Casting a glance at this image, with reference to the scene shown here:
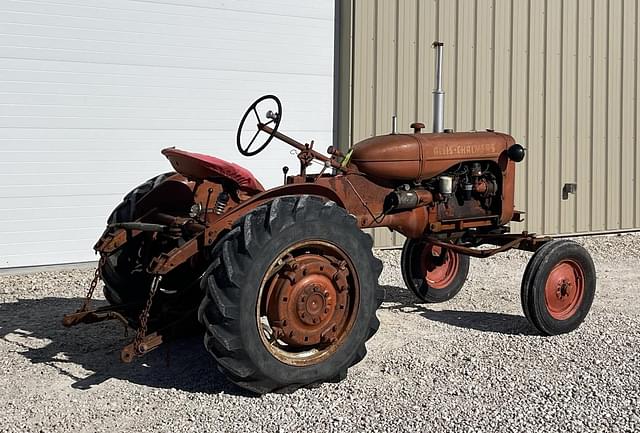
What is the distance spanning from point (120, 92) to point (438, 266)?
3.87 meters

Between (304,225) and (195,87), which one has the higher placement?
(195,87)

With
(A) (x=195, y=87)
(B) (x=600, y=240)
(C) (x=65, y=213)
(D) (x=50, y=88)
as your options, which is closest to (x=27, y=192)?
(C) (x=65, y=213)

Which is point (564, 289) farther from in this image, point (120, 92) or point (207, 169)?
point (120, 92)

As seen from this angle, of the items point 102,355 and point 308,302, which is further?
point 102,355

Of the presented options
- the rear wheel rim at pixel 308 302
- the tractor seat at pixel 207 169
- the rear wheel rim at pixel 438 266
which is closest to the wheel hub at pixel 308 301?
the rear wheel rim at pixel 308 302

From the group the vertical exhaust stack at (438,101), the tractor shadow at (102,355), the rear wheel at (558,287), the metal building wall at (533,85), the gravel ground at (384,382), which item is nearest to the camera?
the gravel ground at (384,382)

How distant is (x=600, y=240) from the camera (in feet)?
34.5

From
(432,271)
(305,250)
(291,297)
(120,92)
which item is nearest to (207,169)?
(305,250)

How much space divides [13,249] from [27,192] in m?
0.58

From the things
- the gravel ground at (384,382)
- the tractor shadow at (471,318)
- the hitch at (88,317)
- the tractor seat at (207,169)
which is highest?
the tractor seat at (207,169)

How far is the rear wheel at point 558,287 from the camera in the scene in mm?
5160

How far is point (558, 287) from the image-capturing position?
534 centimetres

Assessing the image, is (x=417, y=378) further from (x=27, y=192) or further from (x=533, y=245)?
(x=27, y=192)

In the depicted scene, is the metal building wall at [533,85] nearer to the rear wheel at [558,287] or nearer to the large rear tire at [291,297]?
the rear wheel at [558,287]
